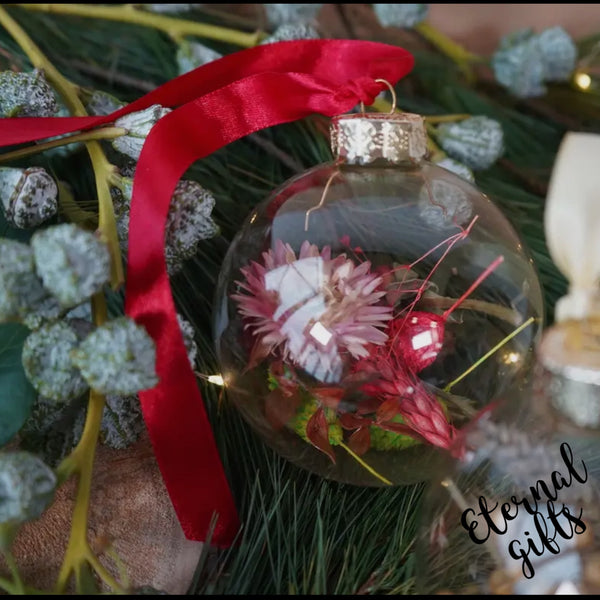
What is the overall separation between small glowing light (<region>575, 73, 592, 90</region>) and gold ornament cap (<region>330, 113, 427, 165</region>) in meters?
0.37

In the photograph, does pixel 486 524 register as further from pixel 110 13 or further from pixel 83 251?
pixel 110 13

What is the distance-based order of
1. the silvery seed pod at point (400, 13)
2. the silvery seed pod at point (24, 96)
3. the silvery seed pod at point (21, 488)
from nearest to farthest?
the silvery seed pod at point (21, 488) < the silvery seed pod at point (24, 96) < the silvery seed pod at point (400, 13)

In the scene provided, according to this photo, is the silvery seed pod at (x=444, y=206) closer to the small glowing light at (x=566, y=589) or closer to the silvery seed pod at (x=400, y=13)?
the small glowing light at (x=566, y=589)

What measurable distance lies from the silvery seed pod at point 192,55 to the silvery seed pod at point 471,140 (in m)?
0.18

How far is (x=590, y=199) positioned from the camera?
29 cm

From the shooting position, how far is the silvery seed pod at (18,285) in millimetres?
307

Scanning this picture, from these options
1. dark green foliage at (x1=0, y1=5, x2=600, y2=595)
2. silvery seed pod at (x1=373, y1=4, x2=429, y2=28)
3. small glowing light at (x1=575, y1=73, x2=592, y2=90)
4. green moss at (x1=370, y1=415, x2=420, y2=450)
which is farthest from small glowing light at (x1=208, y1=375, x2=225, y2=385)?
small glowing light at (x1=575, y1=73, x2=592, y2=90)

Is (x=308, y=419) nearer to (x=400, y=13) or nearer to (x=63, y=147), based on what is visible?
(x=63, y=147)

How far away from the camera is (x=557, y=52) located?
2.14ft

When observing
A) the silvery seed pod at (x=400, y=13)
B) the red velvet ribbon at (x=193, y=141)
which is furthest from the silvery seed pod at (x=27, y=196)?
the silvery seed pod at (x=400, y=13)

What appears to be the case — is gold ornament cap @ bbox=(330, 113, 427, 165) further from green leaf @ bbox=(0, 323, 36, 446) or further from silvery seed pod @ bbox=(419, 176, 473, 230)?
green leaf @ bbox=(0, 323, 36, 446)

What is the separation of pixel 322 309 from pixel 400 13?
371mm

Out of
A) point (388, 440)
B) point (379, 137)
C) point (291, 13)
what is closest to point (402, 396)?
point (388, 440)

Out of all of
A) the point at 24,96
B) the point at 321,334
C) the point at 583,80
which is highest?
the point at 24,96
